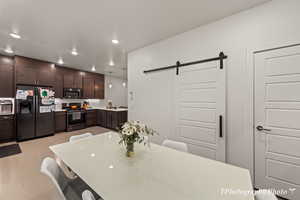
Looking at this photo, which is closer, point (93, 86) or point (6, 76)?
point (6, 76)

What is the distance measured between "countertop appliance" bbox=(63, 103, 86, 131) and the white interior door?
5897 mm

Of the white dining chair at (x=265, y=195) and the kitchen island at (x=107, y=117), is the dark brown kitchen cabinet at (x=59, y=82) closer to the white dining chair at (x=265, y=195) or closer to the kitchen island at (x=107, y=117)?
the kitchen island at (x=107, y=117)

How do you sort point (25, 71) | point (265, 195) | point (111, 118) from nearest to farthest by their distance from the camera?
point (265, 195), point (25, 71), point (111, 118)

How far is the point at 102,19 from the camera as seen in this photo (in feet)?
6.84

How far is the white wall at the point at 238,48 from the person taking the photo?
1.66 metres

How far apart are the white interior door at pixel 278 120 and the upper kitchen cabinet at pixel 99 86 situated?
6171 mm

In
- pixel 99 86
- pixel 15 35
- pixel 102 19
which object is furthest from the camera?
pixel 99 86

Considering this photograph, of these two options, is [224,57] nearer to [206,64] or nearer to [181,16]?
[206,64]

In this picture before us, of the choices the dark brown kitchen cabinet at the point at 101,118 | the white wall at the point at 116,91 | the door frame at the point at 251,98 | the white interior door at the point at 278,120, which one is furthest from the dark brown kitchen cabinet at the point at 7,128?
the white interior door at the point at 278,120

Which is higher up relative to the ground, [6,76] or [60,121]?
[6,76]

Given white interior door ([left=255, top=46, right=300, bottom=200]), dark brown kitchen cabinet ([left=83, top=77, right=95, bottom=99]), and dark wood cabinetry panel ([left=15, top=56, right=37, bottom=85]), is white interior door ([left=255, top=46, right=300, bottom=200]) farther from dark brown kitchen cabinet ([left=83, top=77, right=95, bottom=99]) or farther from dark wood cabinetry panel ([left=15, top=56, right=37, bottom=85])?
dark brown kitchen cabinet ([left=83, top=77, right=95, bottom=99])

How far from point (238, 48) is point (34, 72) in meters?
5.68

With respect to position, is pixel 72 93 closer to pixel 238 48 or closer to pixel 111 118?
pixel 111 118

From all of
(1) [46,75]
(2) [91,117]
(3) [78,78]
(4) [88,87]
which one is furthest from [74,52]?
(2) [91,117]
